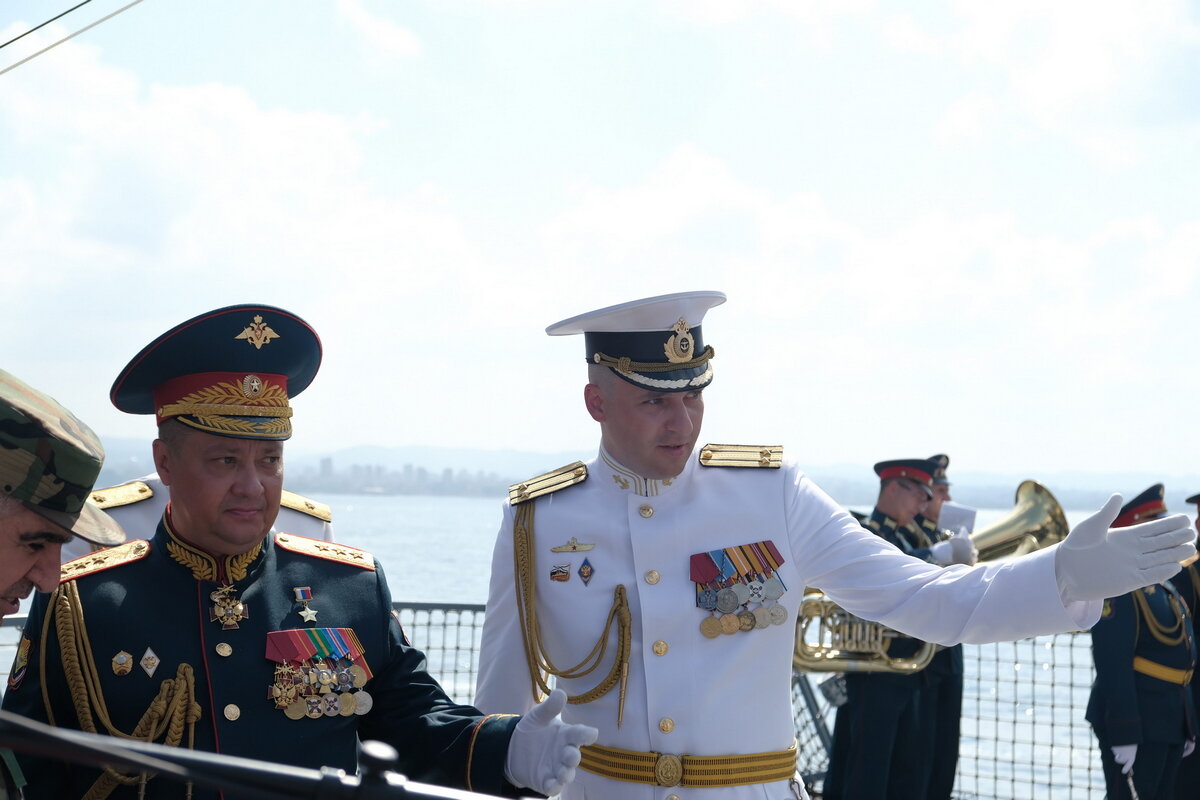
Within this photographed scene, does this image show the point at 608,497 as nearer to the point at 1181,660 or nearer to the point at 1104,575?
the point at 1104,575

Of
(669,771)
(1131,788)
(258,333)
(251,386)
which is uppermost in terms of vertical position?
(258,333)

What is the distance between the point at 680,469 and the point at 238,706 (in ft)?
4.42

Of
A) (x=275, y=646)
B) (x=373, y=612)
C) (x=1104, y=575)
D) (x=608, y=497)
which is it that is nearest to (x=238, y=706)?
(x=275, y=646)

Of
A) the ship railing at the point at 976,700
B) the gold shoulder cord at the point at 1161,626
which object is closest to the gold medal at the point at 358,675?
the ship railing at the point at 976,700

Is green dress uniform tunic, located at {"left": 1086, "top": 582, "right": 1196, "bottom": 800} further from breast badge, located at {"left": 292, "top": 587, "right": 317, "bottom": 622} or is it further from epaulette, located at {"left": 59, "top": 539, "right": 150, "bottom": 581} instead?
epaulette, located at {"left": 59, "top": 539, "right": 150, "bottom": 581}

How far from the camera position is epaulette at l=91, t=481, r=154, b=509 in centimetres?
462

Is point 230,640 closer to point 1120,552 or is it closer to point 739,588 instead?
point 739,588

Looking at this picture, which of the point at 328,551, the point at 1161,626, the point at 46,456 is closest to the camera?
the point at 46,456

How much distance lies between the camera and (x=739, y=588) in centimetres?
348

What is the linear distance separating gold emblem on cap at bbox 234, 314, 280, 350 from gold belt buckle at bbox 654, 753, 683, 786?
1494mm

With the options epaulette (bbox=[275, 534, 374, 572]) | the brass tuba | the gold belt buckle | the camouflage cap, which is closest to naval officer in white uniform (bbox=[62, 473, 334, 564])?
epaulette (bbox=[275, 534, 374, 572])

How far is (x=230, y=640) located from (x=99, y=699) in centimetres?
31

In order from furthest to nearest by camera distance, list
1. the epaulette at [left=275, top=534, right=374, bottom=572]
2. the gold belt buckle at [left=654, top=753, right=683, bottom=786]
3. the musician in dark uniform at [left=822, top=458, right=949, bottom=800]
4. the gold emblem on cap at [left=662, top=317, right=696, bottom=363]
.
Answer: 1. the musician in dark uniform at [left=822, top=458, right=949, bottom=800]
2. the gold emblem on cap at [left=662, top=317, right=696, bottom=363]
3. the gold belt buckle at [left=654, top=753, right=683, bottom=786]
4. the epaulette at [left=275, top=534, right=374, bottom=572]

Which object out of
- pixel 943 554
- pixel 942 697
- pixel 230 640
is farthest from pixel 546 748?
pixel 942 697
